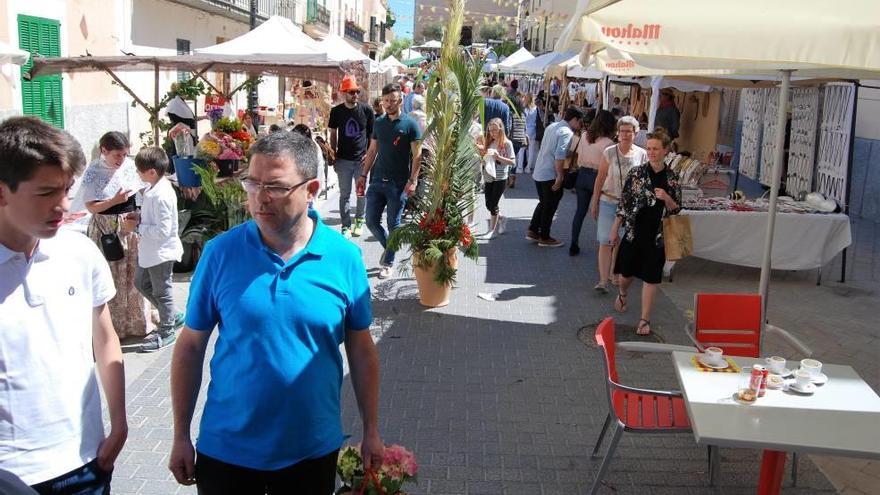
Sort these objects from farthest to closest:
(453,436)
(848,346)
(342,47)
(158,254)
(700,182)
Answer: (342,47)
(700,182)
(848,346)
(158,254)
(453,436)

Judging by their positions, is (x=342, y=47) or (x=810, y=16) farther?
(x=342, y=47)

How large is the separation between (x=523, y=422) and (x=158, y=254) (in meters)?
2.86

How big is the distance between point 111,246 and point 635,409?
3810 mm

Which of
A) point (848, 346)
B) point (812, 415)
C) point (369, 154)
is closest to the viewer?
point (812, 415)

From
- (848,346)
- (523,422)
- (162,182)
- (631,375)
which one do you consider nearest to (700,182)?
(848,346)

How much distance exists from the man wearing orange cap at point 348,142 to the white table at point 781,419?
658 centimetres

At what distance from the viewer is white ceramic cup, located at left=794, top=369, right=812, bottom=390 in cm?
359

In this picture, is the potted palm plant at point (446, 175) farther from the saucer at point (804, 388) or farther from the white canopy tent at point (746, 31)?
the saucer at point (804, 388)

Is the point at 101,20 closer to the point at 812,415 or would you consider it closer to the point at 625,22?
the point at 625,22

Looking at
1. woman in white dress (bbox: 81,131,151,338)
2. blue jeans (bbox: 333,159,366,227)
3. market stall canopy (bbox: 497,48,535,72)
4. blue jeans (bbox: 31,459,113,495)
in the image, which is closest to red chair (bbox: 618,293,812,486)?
blue jeans (bbox: 31,459,113,495)

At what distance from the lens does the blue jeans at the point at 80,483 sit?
2295 millimetres

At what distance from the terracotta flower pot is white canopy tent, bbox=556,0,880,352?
3.26 metres

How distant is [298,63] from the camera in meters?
9.59

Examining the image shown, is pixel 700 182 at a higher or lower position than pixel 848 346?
higher
